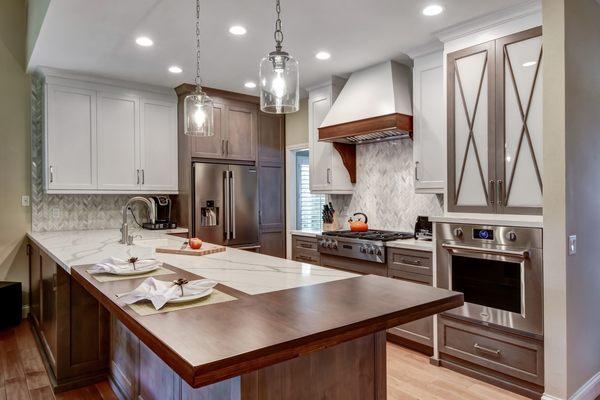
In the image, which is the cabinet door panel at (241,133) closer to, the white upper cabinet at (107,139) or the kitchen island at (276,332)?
the white upper cabinet at (107,139)

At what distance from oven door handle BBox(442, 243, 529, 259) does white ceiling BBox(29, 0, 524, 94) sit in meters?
1.68

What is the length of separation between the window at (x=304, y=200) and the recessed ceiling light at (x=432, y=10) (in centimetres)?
292

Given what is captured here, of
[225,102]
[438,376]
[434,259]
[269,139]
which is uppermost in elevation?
[225,102]

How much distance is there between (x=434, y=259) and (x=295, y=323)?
222cm

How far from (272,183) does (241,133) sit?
2.61ft

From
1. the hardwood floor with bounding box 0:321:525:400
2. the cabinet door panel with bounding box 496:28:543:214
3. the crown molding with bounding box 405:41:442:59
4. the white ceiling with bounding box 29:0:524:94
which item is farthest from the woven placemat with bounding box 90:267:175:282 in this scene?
the crown molding with bounding box 405:41:442:59

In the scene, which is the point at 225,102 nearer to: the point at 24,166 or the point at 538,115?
the point at 24,166

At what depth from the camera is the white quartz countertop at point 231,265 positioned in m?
1.76

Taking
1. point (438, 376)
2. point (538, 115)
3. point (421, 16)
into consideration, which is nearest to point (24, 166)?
point (421, 16)

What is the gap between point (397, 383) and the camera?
2816 mm

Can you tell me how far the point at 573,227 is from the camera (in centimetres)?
245

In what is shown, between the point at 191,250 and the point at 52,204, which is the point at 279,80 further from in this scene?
the point at 52,204

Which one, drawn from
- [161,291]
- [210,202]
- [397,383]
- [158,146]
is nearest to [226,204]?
[210,202]

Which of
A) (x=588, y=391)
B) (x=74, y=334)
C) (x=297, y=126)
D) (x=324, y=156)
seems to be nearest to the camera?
(x=588, y=391)
